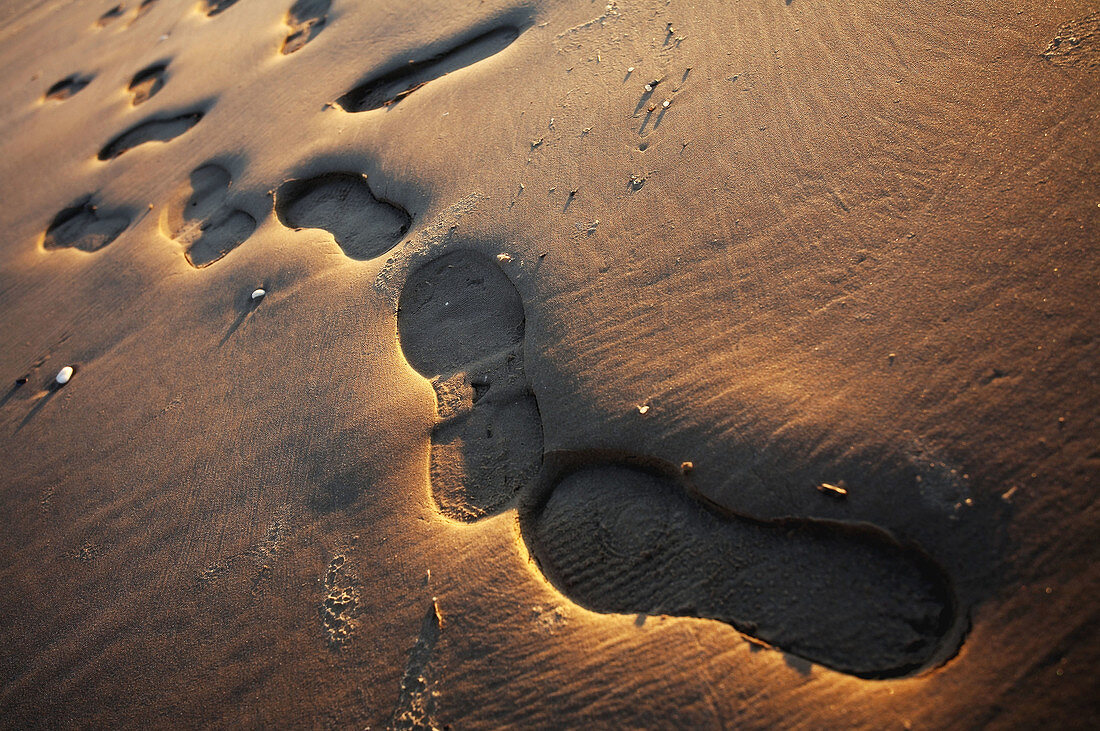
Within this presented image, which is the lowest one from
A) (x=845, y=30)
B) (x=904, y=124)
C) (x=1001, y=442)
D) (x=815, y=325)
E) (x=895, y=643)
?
(x=895, y=643)

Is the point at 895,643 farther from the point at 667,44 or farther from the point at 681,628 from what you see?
the point at 667,44

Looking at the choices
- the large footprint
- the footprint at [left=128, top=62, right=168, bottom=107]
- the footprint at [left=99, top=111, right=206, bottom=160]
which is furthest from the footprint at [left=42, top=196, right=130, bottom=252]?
the large footprint

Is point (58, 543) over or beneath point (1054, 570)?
over

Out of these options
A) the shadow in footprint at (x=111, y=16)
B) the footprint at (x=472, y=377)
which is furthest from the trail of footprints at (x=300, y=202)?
the shadow in footprint at (x=111, y=16)

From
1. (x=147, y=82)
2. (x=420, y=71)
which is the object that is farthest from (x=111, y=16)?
(x=420, y=71)

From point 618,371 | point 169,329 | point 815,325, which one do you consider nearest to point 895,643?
point 815,325

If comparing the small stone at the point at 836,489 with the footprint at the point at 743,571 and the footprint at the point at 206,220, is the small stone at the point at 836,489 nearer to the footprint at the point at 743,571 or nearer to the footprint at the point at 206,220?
the footprint at the point at 743,571

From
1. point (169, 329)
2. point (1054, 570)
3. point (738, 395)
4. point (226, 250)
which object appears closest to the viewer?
point (1054, 570)
